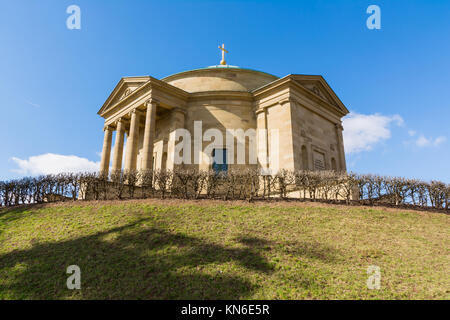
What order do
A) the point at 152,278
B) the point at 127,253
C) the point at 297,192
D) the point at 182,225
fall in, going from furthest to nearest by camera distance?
the point at 297,192 → the point at 182,225 → the point at 127,253 → the point at 152,278

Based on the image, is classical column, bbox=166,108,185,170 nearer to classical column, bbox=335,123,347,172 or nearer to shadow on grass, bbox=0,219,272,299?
shadow on grass, bbox=0,219,272,299

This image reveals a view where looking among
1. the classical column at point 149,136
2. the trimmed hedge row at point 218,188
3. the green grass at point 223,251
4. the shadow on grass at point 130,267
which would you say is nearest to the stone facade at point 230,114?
the classical column at point 149,136

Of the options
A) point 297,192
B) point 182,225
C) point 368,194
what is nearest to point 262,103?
point 297,192

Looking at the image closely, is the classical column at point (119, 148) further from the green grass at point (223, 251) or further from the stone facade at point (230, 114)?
the green grass at point (223, 251)

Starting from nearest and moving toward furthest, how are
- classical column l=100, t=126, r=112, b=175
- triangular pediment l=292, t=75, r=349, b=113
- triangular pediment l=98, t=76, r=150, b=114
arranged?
1. triangular pediment l=98, t=76, r=150, b=114
2. triangular pediment l=292, t=75, r=349, b=113
3. classical column l=100, t=126, r=112, b=175

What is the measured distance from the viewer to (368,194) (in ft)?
47.5

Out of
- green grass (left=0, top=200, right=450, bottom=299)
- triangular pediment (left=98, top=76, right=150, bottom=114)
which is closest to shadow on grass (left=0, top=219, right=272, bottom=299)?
green grass (left=0, top=200, right=450, bottom=299)

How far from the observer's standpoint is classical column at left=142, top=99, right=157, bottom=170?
21.5m

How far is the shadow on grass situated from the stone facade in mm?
12339

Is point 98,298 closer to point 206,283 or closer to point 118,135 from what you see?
point 206,283

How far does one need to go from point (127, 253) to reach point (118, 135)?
19683mm

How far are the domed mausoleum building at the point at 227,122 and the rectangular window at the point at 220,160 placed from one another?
0.09 meters

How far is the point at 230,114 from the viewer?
25.0 meters
